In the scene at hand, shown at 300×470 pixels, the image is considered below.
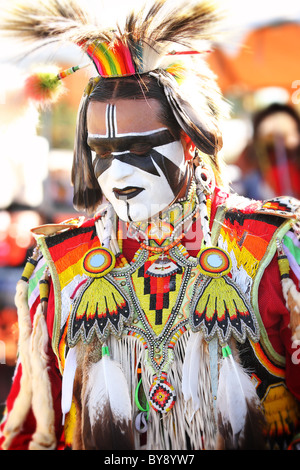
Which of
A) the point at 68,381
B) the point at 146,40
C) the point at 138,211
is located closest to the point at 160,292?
the point at 138,211

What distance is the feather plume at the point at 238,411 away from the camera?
1.72 m

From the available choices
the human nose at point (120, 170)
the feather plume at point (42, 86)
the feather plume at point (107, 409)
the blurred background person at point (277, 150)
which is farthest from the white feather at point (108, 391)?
the blurred background person at point (277, 150)

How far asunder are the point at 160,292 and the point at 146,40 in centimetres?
88

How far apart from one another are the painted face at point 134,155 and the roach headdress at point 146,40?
0.30 feet

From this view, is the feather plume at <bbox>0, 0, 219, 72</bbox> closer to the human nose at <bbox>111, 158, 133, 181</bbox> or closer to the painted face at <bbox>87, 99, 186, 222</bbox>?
the painted face at <bbox>87, 99, 186, 222</bbox>

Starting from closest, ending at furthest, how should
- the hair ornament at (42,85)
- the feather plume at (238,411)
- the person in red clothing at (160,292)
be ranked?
the feather plume at (238,411), the person in red clothing at (160,292), the hair ornament at (42,85)

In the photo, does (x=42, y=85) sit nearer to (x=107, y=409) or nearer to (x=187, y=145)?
(x=187, y=145)

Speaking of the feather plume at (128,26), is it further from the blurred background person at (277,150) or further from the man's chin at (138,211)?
the blurred background person at (277,150)

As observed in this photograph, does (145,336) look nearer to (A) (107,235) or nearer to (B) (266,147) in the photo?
(A) (107,235)

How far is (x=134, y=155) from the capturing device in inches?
75.4

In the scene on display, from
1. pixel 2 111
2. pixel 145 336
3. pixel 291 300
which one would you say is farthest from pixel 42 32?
pixel 291 300

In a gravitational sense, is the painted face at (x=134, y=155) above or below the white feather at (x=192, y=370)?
above

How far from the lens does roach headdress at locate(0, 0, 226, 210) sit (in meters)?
1.88

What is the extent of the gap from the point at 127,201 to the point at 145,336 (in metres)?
0.47
